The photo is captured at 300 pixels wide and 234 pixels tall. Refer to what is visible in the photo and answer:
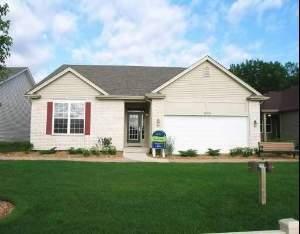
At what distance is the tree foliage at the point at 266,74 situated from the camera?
51.9m

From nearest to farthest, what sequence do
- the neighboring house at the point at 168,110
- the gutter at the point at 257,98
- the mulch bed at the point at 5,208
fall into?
the mulch bed at the point at 5,208 → the neighboring house at the point at 168,110 → the gutter at the point at 257,98

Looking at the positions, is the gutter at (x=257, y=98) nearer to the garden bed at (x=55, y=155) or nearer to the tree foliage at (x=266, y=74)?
the garden bed at (x=55, y=155)

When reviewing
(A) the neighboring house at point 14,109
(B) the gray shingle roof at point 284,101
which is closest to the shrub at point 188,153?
(B) the gray shingle roof at point 284,101

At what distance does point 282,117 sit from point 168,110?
12.4 metres

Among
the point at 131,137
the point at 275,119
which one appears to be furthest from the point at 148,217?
the point at 275,119

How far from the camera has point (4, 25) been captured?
7.08 m

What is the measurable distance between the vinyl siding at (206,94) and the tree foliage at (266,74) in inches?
1303

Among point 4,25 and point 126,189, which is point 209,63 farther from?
point 4,25

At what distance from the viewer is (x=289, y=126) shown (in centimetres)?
2734

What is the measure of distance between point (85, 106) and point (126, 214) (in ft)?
44.8

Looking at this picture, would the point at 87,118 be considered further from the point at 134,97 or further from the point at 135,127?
the point at 135,127

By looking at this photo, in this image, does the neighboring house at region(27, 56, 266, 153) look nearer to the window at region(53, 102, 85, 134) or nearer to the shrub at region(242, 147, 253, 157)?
the window at region(53, 102, 85, 134)

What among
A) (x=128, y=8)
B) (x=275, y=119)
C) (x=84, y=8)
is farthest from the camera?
(x=275, y=119)

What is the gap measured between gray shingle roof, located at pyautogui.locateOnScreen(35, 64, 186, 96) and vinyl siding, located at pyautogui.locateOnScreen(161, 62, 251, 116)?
192cm
